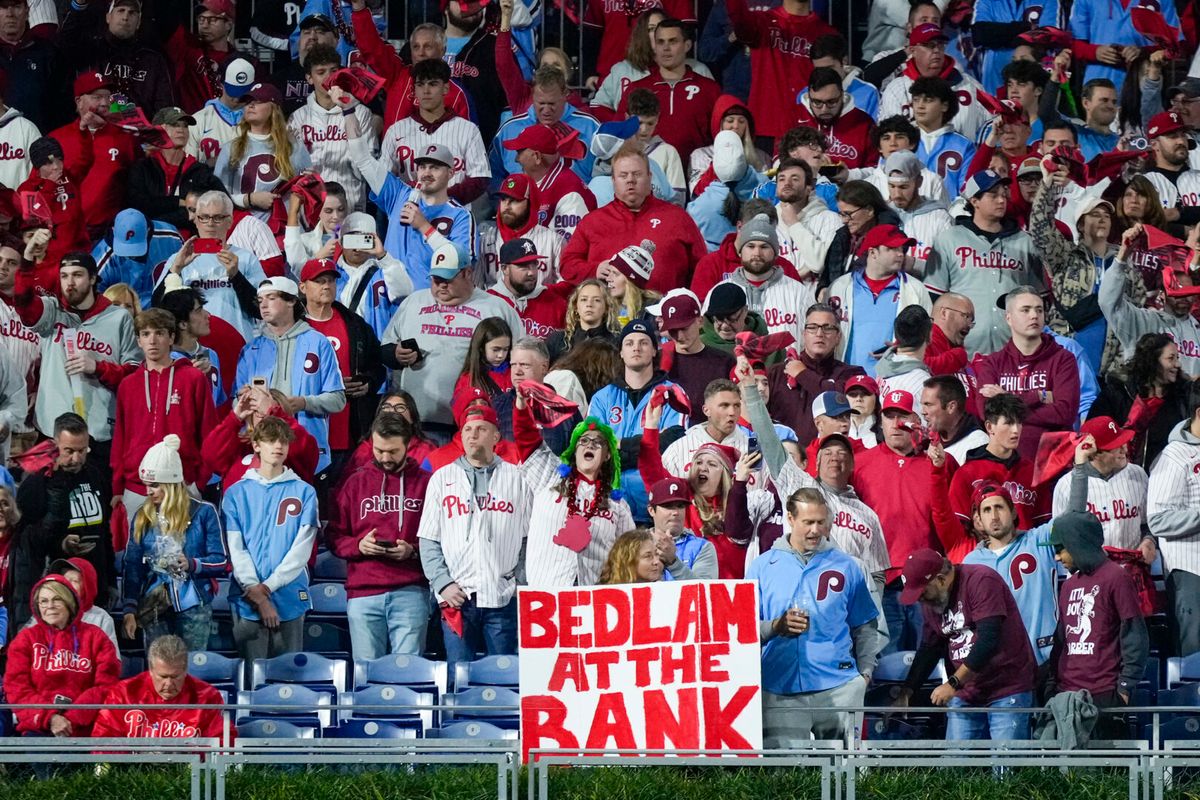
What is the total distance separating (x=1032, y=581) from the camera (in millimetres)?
11859

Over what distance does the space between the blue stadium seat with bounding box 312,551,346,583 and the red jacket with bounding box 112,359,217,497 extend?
2.58 ft

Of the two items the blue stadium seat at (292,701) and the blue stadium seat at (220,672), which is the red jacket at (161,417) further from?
the blue stadium seat at (292,701)

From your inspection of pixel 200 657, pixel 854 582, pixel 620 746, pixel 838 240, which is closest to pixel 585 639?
pixel 620 746

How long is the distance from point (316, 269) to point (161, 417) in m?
1.41

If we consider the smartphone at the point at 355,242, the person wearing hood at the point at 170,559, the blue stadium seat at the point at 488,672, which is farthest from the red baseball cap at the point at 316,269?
the blue stadium seat at the point at 488,672

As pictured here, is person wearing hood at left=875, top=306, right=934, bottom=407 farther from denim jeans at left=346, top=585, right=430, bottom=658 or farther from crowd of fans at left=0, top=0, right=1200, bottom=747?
denim jeans at left=346, top=585, right=430, bottom=658

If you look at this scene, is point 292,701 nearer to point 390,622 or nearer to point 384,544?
point 390,622

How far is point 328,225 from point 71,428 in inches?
120

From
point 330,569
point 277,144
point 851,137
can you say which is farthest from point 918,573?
point 277,144

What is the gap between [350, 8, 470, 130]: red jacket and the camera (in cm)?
1648

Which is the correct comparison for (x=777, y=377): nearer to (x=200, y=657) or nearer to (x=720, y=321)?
(x=720, y=321)

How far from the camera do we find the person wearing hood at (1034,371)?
1349cm

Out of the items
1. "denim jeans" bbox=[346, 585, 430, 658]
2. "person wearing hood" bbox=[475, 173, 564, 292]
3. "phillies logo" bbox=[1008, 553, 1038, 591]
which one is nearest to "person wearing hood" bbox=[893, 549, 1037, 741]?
"phillies logo" bbox=[1008, 553, 1038, 591]

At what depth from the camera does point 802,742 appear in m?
10.3
